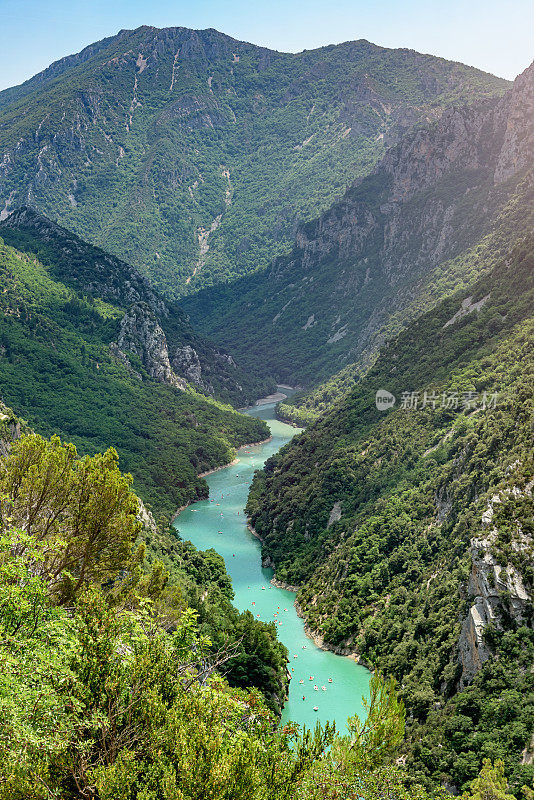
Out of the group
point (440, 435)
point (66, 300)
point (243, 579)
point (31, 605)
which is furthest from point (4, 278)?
point (31, 605)

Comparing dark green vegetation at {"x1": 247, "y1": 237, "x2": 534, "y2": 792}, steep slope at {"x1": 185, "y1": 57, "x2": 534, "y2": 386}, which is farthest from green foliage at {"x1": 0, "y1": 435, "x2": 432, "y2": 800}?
steep slope at {"x1": 185, "y1": 57, "x2": 534, "y2": 386}

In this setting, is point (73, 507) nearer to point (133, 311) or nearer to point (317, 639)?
point (317, 639)

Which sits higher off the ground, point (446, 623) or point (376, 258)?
point (376, 258)

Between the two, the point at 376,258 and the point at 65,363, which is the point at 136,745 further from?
the point at 376,258

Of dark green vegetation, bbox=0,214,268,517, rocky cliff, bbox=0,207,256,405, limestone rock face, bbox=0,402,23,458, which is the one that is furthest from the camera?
rocky cliff, bbox=0,207,256,405

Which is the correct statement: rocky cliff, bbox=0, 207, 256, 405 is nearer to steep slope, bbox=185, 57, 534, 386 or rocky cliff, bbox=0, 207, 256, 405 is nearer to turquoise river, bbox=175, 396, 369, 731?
steep slope, bbox=185, 57, 534, 386
